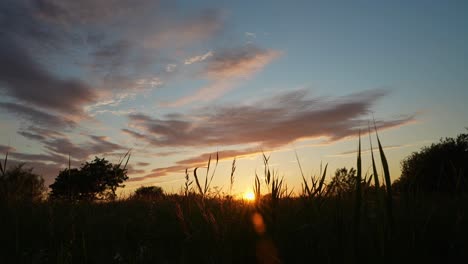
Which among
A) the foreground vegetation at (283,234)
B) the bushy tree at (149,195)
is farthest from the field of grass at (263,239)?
the bushy tree at (149,195)

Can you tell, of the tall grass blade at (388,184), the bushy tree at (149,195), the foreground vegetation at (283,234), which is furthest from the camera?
the bushy tree at (149,195)

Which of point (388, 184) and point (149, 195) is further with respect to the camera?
point (149, 195)

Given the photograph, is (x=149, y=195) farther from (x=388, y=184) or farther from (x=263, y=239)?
(x=388, y=184)

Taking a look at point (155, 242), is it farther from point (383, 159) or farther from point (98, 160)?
point (98, 160)

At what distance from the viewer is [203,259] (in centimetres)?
302

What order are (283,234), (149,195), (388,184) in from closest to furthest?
(388,184)
(283,234)
(149,195)

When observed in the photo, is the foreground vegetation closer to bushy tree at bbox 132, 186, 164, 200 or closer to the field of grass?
the field of grass

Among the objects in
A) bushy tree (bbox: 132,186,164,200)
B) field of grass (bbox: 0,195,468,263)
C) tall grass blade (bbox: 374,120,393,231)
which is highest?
bushy tree (bbox: 132,186,164,200)

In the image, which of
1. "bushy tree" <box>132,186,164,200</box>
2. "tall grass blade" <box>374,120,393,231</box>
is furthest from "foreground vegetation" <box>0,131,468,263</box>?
"bushy tree" <box>132,186,164,200</box>

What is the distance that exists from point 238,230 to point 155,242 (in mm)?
1394

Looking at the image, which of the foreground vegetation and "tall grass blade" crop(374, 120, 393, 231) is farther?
the foreground vegetation

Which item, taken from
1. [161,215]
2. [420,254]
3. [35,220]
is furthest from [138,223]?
[420,254]

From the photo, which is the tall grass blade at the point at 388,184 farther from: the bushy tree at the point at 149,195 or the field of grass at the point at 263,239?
the bushy tree at the point at 149,195

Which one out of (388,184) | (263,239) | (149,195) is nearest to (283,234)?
(263,239)
